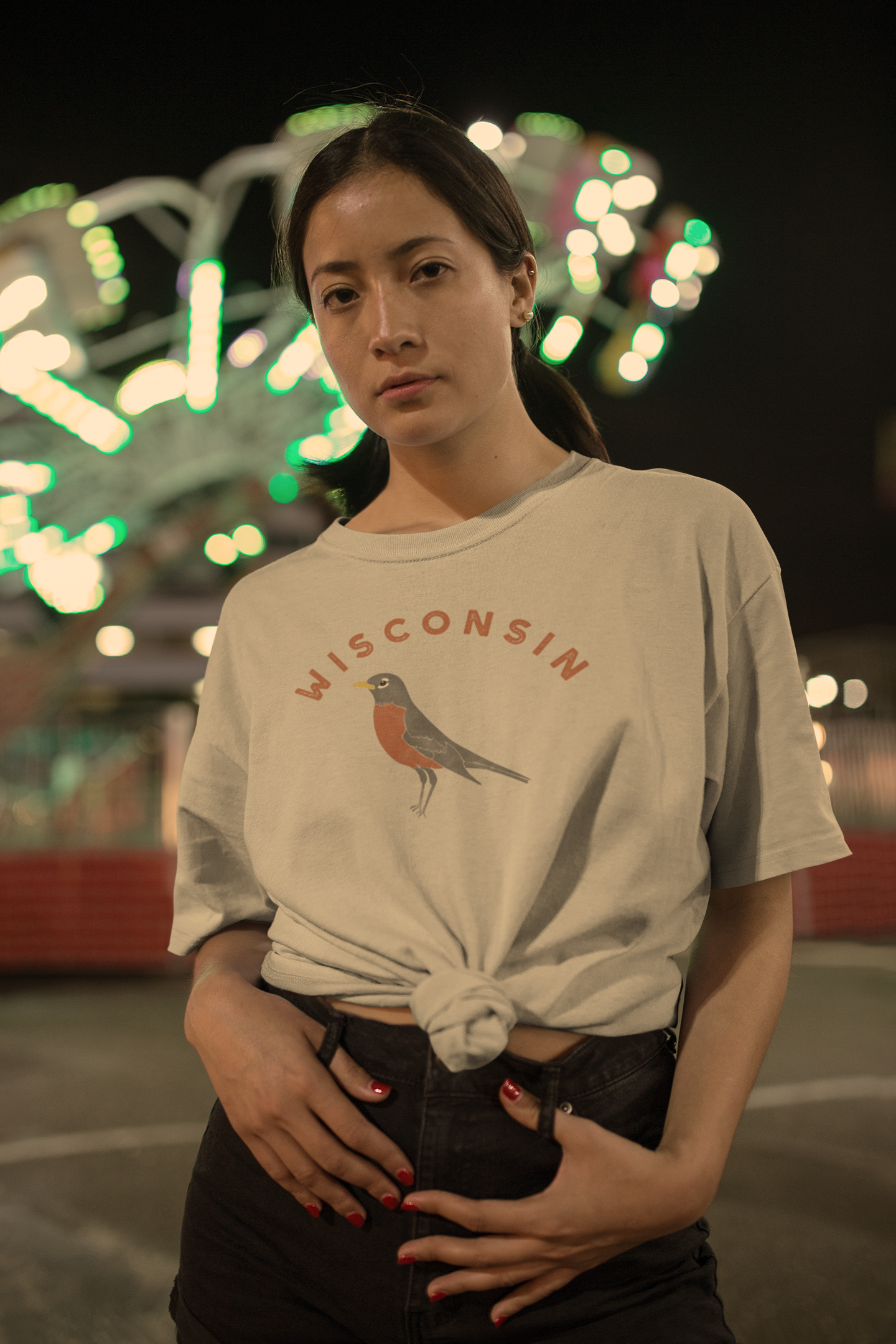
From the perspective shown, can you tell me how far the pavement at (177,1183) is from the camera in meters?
2.36

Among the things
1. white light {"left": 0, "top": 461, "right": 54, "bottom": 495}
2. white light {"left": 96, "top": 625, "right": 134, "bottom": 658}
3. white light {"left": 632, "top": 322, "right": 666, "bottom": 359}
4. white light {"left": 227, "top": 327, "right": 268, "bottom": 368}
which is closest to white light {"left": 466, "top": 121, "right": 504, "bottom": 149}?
white light {"left": 632, "top": 322, "right": 666, "bottom": 359}

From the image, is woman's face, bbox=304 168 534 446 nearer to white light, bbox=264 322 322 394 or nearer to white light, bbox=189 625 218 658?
white light, bbox=264 322 322 394

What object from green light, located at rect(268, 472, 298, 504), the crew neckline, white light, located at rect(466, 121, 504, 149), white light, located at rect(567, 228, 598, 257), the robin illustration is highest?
white light, located at rect(466, 121, 504, 149)

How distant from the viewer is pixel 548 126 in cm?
911

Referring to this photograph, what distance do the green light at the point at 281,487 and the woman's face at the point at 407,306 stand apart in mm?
10517

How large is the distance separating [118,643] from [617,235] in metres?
17.0

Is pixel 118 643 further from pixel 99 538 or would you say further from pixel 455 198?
pixel 455 198

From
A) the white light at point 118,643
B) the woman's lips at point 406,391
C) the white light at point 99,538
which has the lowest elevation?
the white light at point 118,643

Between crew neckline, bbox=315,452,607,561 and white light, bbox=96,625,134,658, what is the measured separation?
2075 centimetres

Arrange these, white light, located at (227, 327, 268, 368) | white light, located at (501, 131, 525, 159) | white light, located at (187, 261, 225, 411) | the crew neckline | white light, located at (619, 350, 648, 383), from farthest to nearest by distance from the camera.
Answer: white light, located at (227, 327, 268, 368), white light, located at (187, 261, 225, 411), white light, located at (619, 350, 648, 383), white light, located at (501, 131, 525, 159), the crew neckline

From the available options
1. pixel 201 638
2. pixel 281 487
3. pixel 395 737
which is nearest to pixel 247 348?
pixel 281 487

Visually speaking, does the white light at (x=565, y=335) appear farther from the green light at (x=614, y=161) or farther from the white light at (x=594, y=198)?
the green light at (x=614, y=161)

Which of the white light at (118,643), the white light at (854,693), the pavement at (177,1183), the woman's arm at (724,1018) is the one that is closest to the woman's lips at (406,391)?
the woman's arm at (724,1018)

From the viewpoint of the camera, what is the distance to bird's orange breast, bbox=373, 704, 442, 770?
0.85 m
